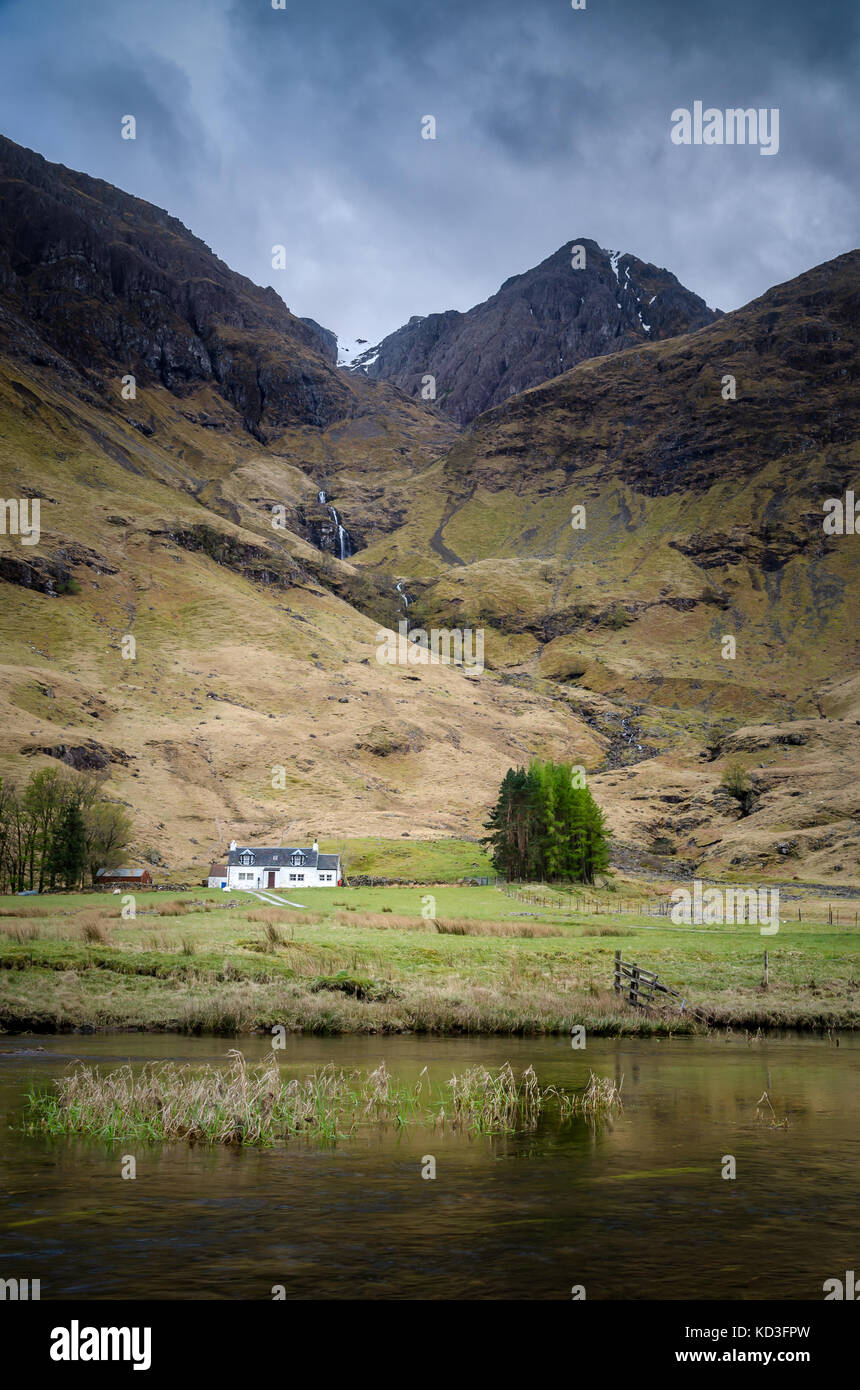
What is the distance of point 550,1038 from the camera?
33.2 meters

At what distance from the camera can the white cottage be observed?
103375mm

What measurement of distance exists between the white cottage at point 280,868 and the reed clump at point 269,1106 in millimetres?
81202

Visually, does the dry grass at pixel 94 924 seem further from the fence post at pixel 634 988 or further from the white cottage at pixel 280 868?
the white cottage at pixel 280 868

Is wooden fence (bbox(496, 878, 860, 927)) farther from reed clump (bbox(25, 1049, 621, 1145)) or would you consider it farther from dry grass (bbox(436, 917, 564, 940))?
reed clump (bbox(25, 1049, 621, 1145))

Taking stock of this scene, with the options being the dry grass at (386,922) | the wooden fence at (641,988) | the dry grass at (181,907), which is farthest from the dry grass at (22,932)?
the wooden fence at (641,988)

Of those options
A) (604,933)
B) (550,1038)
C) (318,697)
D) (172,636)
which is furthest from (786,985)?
(172,636)

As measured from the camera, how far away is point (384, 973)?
130 feet

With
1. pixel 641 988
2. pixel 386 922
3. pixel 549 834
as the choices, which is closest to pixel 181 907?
pixel 386 922

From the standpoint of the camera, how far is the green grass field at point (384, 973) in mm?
33500

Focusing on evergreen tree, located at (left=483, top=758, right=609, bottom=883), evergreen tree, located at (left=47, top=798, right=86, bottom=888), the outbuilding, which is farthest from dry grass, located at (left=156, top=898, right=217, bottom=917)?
evergreen tree, located at (left=483, top=758, right=609, bottom=883)

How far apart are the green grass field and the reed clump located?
10.6 metres

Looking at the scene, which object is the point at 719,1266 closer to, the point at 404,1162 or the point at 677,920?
the point at 404,1162

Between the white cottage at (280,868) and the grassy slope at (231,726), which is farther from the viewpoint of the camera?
the grassy slope at (231,726)
